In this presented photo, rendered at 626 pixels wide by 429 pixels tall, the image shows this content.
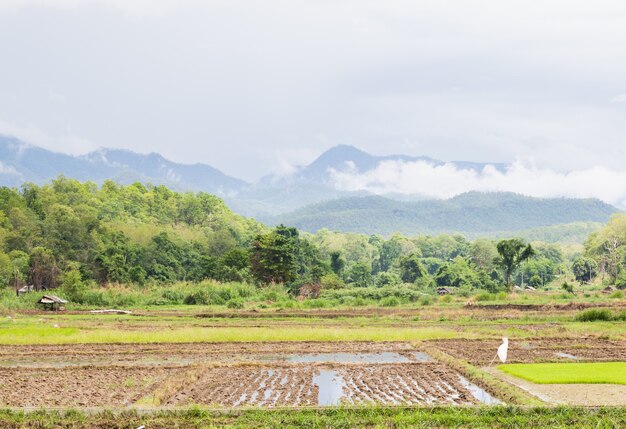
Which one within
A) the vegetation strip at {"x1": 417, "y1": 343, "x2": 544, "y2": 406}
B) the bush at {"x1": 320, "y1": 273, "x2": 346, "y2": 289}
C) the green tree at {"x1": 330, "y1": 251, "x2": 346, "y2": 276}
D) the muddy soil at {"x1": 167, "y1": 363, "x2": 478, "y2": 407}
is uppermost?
the green tree at {"x1": 330, "y1": 251, "x2": 346, "y2": 276}

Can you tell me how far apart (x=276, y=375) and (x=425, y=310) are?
1043 inches

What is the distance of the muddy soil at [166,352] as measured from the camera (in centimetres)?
2383

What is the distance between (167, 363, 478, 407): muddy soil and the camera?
1634 cm

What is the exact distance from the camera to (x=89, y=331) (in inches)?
1297

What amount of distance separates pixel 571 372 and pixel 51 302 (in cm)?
→ 3649

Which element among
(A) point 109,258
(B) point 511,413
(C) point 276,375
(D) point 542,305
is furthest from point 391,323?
(A) point 109,258

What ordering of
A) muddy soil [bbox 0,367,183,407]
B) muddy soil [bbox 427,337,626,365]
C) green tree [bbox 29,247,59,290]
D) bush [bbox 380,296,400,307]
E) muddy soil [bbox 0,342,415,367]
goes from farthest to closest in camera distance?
1. green tree [bbox 29,247,59,290]
2. bush [bbox 380,296,400,307]
3. muddy soil [bbox 0,342,415,367]
4. muddy soil [bbox 427,337,626,365]
5. muddy soil [bbox 0,367,183,407]

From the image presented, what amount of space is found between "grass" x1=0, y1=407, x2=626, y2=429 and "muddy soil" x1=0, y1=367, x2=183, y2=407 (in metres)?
1.94

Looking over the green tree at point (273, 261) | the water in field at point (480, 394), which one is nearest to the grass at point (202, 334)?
the water in field at point (480, 394)

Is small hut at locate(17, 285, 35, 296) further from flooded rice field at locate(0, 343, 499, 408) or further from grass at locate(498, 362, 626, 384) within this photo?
grass at locate(498, 362, 626, 384)

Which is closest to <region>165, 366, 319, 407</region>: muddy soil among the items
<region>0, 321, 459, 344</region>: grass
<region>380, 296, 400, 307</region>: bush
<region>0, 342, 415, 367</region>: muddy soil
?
<region>0, 342, 415, 367</region>: muddy soil

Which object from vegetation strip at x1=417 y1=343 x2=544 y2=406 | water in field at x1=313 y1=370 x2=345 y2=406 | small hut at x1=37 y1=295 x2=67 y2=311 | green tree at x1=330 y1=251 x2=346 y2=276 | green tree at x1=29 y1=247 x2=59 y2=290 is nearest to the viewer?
vegetation strip at x1=417 y1=343 x2=544 y2=406

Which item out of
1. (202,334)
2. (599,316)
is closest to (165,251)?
(202,334)

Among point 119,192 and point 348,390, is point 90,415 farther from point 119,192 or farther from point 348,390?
point 119,192
